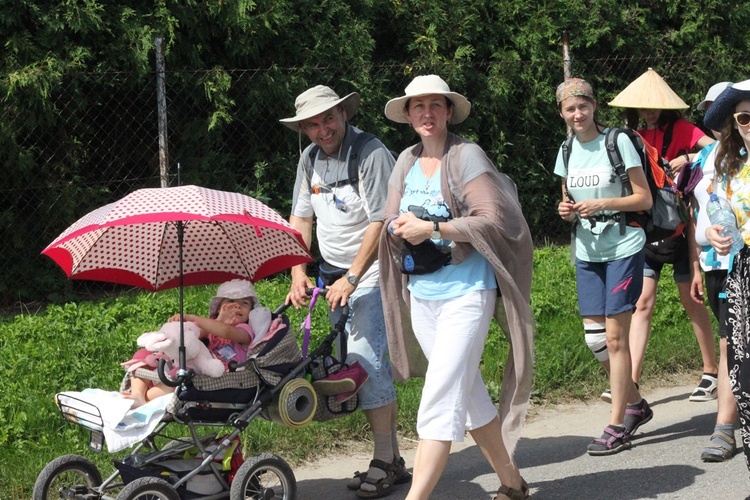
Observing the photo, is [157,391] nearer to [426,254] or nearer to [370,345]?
[370,345]

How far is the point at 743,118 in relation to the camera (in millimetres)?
4789

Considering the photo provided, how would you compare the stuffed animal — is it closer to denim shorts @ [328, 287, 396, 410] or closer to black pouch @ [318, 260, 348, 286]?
denim shorts @ [328, 287, 396, 410]

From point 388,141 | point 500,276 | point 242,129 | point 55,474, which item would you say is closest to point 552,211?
point 388,141

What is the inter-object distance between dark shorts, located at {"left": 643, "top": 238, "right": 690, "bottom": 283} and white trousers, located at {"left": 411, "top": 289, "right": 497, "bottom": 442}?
2463 mm

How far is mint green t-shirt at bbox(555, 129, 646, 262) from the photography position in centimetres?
588

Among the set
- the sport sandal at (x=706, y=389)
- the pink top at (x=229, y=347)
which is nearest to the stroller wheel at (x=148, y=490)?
the pink top at (x=229, y=347)

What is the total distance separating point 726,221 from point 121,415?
9.20 feet

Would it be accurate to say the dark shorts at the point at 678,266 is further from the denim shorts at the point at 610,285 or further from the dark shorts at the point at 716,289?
the dark shorts at the point at 716,289

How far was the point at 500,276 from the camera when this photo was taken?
4738 millimetres

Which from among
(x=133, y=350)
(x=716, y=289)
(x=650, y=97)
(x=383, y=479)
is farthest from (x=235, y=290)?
(x=650, y=97)

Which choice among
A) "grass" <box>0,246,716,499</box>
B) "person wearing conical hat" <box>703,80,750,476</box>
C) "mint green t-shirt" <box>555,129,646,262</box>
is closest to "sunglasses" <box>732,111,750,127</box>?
"person wearing conical hat" <box>703,80,750,476</box>

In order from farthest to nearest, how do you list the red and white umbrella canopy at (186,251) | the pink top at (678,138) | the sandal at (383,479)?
the pink top at (678,138)
the sandal at (383,479)
the red and white umbrella canopy at (186,251)

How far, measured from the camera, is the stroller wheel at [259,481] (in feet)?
15.3

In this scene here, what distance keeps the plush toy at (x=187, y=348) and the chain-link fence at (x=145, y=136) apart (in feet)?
11.7
